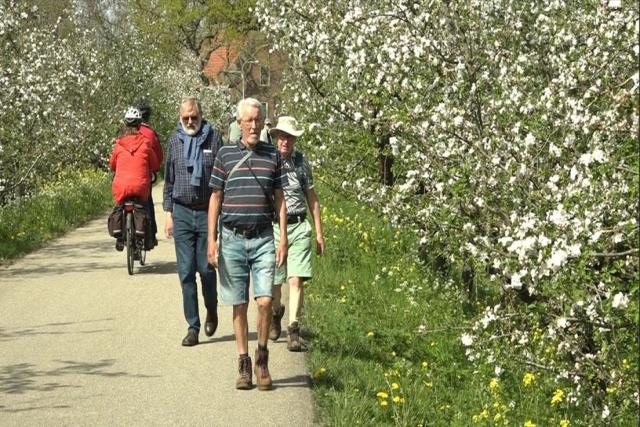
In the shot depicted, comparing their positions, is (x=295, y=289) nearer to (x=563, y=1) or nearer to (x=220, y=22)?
(x=563, y=1)

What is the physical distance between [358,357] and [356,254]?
16.4ft

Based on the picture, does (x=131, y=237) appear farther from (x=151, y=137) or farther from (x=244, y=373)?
(x=244, y=373)

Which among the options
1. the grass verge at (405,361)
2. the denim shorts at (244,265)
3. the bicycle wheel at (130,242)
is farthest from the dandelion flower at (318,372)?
the bicycle wheel at (130,242)

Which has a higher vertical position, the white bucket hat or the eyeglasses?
the eyeglasses

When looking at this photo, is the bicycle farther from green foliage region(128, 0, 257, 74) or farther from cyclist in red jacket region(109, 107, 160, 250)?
green foliage region(128, 0, 257, 74)

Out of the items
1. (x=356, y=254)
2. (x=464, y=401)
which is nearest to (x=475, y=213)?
(x=464, y=401)

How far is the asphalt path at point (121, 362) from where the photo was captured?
24.7 feet

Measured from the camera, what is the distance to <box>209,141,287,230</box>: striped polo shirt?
8.03 metres

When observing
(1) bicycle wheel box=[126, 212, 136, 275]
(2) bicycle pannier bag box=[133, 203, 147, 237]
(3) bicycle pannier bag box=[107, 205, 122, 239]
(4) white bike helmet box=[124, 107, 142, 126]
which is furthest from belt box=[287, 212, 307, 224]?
(3) bicycle pannier bag box=[107, 205, 122, 239]

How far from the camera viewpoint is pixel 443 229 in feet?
27.9

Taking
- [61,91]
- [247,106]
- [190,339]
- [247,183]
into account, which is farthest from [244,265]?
[61,91]

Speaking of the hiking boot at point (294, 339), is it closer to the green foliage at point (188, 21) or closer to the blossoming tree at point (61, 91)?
the blossoming tree at point (61, 91)

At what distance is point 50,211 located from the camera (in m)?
20.5

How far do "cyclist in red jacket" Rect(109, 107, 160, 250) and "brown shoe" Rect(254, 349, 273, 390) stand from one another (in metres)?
6.05
